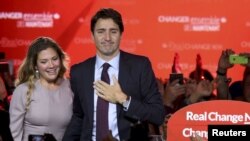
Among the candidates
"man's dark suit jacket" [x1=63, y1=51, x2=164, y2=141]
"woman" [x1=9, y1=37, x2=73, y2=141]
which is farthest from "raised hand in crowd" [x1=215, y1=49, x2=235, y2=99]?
"man's dark suit jacket" [x1=63, y1=51, x2=164, y2=141]

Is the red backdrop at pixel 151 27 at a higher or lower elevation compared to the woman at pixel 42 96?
higher

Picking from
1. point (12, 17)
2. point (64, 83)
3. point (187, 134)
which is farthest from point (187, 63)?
point (187, 134)

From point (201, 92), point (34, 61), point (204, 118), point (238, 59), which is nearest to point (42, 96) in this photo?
point (34, 61)

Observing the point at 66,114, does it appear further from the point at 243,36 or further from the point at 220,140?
the point at 243,36

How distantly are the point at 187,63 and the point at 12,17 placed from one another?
7.51ft

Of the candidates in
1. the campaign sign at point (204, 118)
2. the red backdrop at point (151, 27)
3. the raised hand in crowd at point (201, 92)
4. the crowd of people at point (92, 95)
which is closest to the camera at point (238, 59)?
the crowd of people at point (92, 95)

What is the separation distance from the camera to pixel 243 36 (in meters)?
8.91

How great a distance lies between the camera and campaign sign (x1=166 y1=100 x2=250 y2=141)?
2605 mm

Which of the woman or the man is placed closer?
the man

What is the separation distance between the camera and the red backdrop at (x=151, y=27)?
8.91m

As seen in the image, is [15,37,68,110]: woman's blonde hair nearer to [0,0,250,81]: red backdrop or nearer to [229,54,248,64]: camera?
[229,54,248,64]: camera

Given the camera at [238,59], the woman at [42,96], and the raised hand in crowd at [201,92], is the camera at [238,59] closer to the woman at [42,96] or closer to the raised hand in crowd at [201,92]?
the raised hand in crowd at [201,92]

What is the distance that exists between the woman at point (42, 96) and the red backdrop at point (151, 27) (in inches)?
203

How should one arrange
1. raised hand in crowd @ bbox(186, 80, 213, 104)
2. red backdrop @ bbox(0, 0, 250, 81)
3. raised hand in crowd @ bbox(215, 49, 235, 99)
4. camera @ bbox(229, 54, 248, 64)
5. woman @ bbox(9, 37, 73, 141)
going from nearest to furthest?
woman @ bbox(9, 37, 73, 141), camera @ bbox(229, 54, 248, 64), raised hand in crowd @ bbox(215, 49, 235, 99), raised hand in crowd @ bbox(186, 80, 213, 104), red backdrop @ bbox(0, 0, 250, 81)
